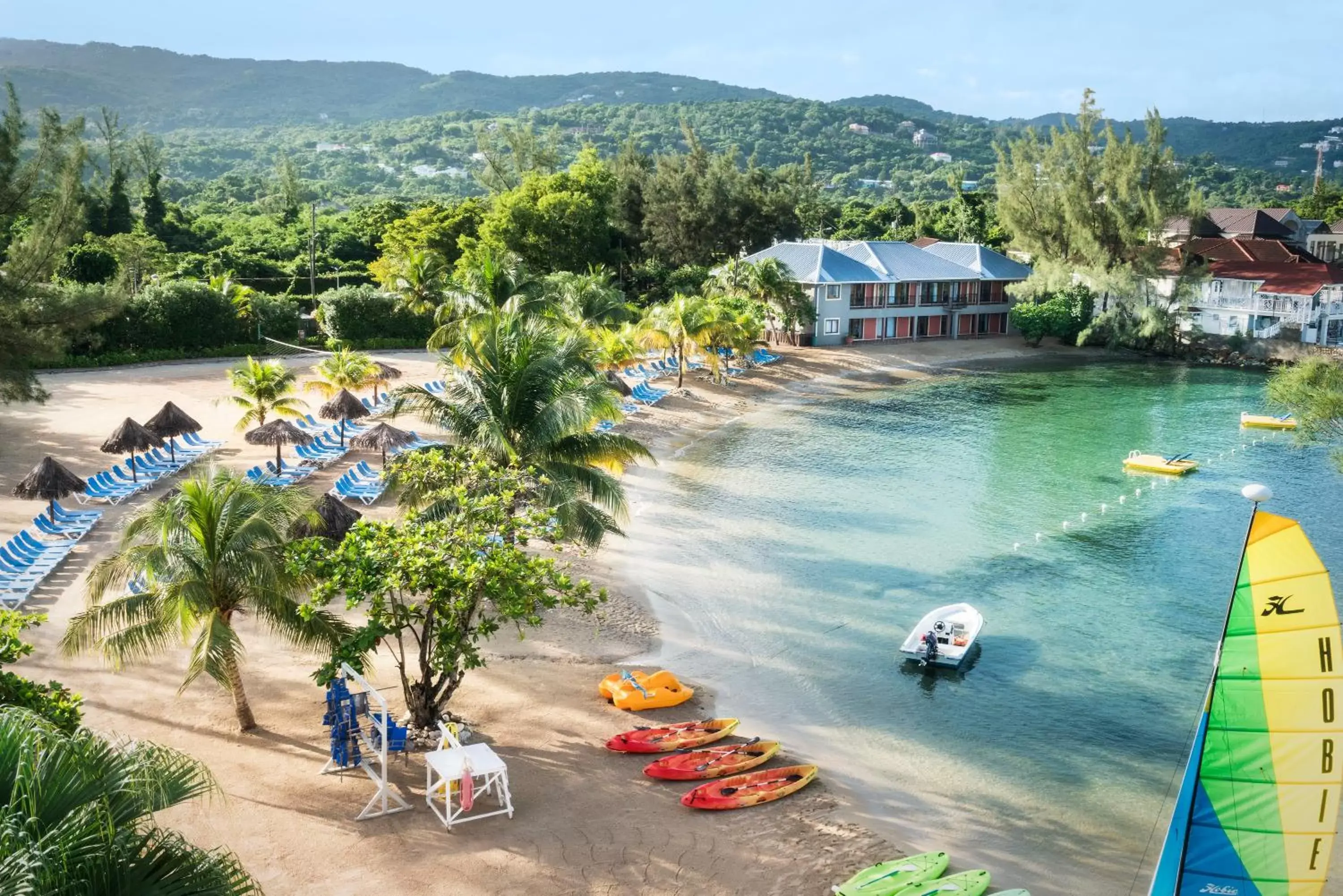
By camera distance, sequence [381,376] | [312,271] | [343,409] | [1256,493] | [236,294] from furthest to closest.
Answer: [312,271] < [236,294] < [381,376] < [343,409] < [1256,493]

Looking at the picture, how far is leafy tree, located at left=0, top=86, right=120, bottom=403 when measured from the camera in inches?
1061

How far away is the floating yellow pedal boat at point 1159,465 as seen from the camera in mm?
36875

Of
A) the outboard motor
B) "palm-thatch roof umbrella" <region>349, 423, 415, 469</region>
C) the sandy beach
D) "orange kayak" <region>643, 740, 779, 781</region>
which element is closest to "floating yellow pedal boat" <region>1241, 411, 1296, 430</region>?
→ the outboard motor

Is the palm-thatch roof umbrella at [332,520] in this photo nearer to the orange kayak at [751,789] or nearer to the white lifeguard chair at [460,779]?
the white lifeguard chair at [460,779]

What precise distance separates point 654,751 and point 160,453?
67.9 feet

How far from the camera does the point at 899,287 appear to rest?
6169 cm

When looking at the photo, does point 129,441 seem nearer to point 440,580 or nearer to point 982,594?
point 440,580

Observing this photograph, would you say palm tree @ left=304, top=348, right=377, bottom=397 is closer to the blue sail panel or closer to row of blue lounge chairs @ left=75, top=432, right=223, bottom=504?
row of blue lounge chairs @ left=75, top=432, right=223, bottom=504

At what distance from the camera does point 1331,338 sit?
63.0m

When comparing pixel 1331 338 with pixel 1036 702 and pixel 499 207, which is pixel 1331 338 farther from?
pixel 1036 702

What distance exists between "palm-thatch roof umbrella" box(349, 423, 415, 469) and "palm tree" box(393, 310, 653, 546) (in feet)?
28.8

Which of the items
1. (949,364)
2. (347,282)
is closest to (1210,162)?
(949,364)

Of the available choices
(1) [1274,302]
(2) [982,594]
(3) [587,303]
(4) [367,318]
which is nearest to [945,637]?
(2) [982,594]

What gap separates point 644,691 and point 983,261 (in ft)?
176
